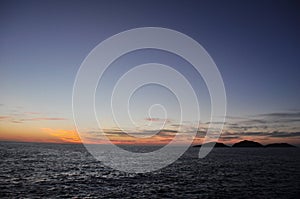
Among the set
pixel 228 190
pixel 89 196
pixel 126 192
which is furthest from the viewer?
pixel 228 190

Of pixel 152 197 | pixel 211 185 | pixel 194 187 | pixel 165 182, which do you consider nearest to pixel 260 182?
pixel 211 185

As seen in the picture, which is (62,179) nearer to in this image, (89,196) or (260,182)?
(89,196)

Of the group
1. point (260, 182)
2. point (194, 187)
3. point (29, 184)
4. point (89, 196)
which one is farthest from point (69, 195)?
point (260, 182)

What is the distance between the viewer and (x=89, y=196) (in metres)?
33.2

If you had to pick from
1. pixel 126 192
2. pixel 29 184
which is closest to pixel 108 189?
pixel 126 192

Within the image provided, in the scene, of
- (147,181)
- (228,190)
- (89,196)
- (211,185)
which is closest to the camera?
(89,196)

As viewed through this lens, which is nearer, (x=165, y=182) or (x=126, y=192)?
(x=126, y=192)

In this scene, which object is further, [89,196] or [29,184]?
[29,184]

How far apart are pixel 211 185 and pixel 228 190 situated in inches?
173

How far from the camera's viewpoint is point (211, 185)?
140ft

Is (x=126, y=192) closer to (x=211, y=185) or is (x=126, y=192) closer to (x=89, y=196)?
(x=89, y=196)

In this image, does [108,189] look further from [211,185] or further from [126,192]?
[211,185]

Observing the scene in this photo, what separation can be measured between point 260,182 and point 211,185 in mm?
10254

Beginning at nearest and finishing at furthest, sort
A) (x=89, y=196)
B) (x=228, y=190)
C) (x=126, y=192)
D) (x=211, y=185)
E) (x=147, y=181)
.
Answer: (x=89, y=196) → (x=126, y=192) → (x=228, y=190) → (x=211, y=185) → (x=147, y=181)
